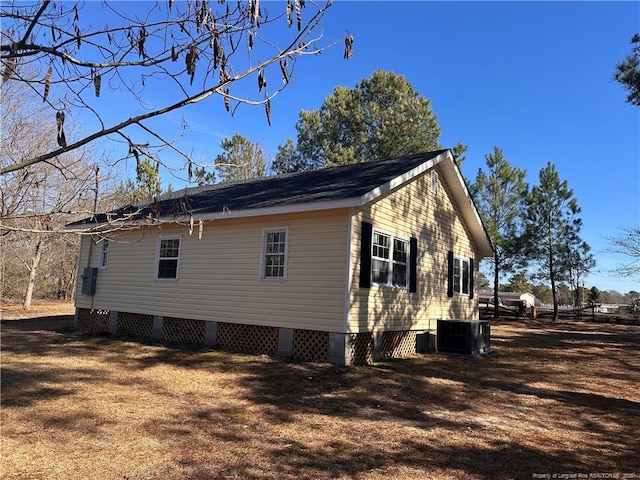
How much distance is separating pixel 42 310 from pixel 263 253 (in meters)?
16.7

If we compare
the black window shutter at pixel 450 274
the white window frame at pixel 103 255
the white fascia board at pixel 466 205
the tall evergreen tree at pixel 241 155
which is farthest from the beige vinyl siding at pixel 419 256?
the tall evergreen tree at pixel 241 155

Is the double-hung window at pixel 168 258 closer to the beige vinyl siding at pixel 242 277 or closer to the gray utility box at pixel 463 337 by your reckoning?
the beige vinyl siding at pixel 242 277

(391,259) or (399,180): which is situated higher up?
(399,180)

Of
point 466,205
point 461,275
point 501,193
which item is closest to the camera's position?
point 466,205

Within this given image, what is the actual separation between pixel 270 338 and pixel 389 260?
340cm

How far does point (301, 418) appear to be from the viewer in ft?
19.6

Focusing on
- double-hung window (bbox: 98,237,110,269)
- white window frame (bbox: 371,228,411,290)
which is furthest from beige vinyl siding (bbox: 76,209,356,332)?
white window frame (bbox: 371,228,411,290)

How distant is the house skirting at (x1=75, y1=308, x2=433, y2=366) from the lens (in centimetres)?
973

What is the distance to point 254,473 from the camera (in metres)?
4.15

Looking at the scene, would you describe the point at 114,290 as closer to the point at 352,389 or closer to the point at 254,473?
the point at 352,389

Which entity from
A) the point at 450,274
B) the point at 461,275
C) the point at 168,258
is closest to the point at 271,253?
the point at 168,258

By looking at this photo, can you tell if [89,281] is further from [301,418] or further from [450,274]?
[450,274]

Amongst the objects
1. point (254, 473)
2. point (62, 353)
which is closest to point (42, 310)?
point (62, 353)

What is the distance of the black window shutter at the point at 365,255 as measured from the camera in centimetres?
965
